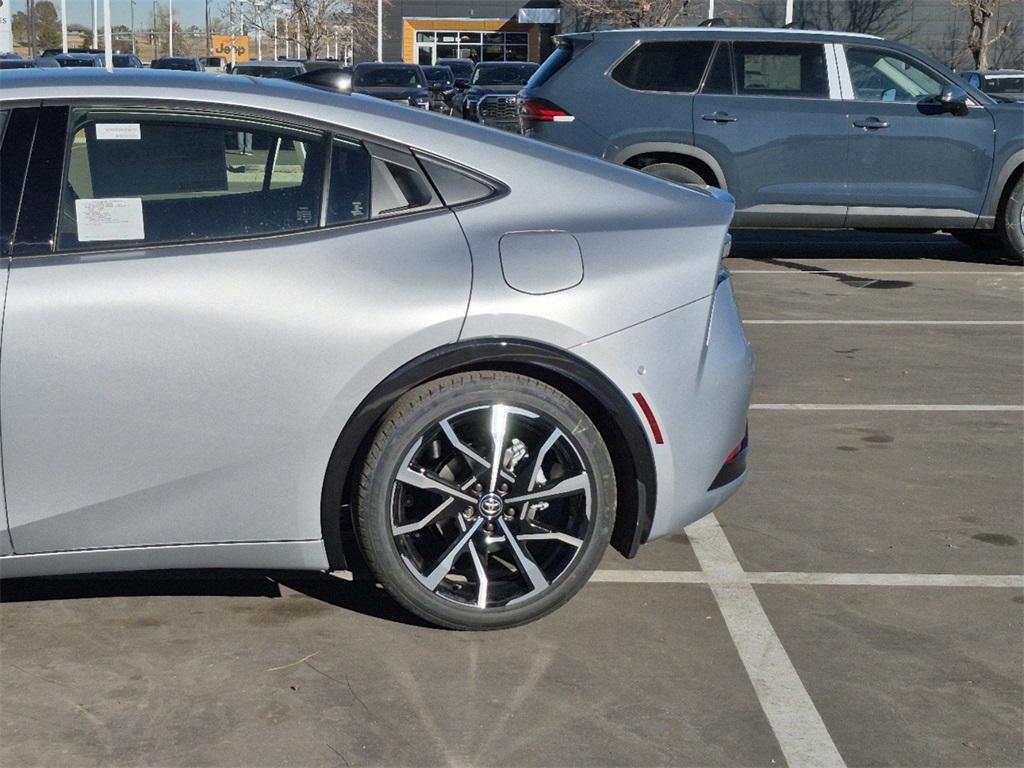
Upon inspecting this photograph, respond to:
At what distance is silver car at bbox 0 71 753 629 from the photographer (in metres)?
3.77

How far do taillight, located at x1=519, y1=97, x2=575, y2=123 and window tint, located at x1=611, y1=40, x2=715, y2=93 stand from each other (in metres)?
0.56

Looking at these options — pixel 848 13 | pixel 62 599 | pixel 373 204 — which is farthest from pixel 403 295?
pixel 848 13

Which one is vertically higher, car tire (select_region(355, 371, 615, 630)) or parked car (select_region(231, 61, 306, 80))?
parked car (select_region(231, 61, 306, 80))

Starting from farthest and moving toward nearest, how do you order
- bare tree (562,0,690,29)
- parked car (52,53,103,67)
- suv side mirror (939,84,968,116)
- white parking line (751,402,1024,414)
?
bare tree (562,0,690,29), parked car (52,53,103,67), suv side mirror (939,84,968,116), white parking line (751,402,1024,414)

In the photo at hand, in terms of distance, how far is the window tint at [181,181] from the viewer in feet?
12.7

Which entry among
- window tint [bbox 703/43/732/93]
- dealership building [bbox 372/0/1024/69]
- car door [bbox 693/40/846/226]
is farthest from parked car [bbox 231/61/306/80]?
car door [bbox 693/40/846/226]

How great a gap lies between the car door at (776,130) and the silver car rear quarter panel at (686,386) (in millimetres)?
7921

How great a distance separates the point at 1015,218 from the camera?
1216 centimetres

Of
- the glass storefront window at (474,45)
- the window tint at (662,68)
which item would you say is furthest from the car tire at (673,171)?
the glass storefront window at (474,45)

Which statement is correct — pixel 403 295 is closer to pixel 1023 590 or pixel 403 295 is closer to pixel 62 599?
pixel 62 599

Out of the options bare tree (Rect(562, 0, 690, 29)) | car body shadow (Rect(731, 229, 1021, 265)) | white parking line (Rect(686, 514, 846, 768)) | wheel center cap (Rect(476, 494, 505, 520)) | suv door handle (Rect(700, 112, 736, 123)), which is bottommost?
car body shadow (Rect(731, 229, 1021, 265))

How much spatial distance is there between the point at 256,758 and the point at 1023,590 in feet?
8.51

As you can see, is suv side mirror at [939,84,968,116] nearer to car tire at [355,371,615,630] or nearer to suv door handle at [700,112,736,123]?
suv door handle at [700,112,736,123]

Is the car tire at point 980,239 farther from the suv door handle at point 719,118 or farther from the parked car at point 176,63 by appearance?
the parked car at point 176,63
